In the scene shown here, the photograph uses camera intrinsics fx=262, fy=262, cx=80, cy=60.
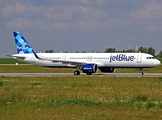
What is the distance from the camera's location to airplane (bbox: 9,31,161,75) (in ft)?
142

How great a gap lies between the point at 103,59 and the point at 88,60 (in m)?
3.02

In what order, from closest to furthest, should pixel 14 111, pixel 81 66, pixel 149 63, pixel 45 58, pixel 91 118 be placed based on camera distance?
1. pixel 91 118
2. pixel 14 111
3. pixel 149 63
4. pixel 81 66
5. pixel 45 58

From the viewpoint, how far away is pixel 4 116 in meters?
11.6

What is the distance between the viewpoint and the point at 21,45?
53.2m

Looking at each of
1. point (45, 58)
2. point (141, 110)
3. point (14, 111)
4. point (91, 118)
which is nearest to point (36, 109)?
point (14, 111)

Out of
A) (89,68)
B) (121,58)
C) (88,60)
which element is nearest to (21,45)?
(88,60)

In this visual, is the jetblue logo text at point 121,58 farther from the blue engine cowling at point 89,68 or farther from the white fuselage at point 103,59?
the blue engine cowling at point 89,68

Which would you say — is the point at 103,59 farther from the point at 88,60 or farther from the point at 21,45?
the point at 21,45

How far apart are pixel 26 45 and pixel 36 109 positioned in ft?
135

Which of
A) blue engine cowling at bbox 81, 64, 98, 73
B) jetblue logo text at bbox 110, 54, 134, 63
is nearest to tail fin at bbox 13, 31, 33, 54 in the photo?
blue engine cowling at bbox 81, 64, 98, 73

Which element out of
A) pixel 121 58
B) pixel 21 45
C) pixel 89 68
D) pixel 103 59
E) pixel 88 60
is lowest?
pixel 89 68

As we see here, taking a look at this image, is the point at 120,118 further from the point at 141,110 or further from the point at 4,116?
the point at 4,116

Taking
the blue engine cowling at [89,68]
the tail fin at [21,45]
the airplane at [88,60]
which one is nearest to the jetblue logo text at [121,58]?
the airplane at [88,60]

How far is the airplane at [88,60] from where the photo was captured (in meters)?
43.3
